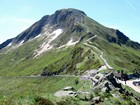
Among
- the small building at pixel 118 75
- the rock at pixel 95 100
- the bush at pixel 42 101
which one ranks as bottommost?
the small building at pixel 118 75

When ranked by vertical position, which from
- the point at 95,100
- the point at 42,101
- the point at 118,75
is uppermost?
the point at 42,101

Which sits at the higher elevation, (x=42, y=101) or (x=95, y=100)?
(x=42, y=101)

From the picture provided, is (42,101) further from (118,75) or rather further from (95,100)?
(118,75)

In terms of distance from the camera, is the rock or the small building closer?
the rock

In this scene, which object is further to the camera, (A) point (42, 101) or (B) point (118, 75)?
(B) point (118, 75)

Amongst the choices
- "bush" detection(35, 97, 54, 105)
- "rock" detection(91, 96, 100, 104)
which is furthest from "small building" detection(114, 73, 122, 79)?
"bush" detection(35, 97, 54, 105)

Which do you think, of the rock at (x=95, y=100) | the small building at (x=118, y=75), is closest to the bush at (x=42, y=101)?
the rock at (x=95, y=100)

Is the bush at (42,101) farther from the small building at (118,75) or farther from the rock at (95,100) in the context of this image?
the small building at (118,75)

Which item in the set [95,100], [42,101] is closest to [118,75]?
[95,100]

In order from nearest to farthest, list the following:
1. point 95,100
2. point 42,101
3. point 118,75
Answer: point 42,101, point 95,100, point 118,75

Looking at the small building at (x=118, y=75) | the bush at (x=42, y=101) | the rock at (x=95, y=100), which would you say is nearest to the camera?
the bush at (x=42, y=101)

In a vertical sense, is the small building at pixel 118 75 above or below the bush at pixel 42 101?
below

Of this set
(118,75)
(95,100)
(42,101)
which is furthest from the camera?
(118,75)

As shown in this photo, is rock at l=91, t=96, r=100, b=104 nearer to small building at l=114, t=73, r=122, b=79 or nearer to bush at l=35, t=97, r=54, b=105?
bush at l=35, t=97, r=54, b=105
